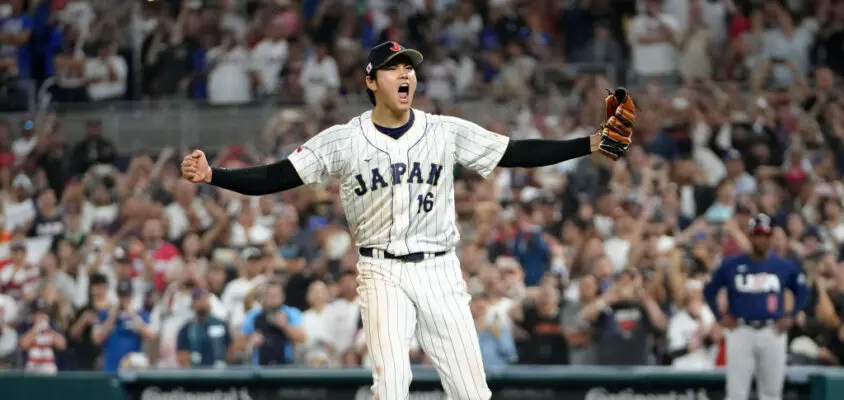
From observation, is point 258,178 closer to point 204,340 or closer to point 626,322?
point 626,322

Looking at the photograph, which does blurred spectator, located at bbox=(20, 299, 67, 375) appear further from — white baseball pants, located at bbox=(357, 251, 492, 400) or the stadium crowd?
white baseball pants, located at bbox=(357, 251, 492, 400)

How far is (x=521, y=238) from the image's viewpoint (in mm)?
12977

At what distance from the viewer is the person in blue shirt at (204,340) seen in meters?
12.3

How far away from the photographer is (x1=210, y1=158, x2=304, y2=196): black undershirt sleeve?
21.4ft

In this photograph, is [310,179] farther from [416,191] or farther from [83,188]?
[83,188]

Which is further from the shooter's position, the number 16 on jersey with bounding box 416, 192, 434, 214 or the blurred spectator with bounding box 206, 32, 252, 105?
the blurred spectator with bounding box 206, 32, 252, 105

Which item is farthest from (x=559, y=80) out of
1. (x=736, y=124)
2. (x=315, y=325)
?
(x=315, y=325)

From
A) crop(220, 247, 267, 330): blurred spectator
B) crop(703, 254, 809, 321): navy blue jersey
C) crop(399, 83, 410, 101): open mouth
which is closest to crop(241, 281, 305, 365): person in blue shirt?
crop(220, 247, 267, 330): blurred spectator

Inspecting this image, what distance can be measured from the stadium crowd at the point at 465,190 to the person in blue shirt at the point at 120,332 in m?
0.02

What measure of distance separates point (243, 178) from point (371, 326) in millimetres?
872

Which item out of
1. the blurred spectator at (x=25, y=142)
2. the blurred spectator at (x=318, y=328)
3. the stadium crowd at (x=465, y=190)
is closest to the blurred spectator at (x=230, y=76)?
the stadium crowd at (x=465, y=190)

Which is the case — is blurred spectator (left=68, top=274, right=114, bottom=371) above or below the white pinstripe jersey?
below

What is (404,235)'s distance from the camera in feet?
21.9

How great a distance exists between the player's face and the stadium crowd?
5260 mm
